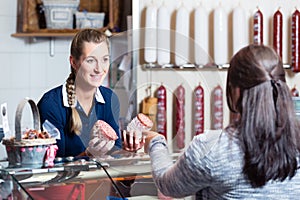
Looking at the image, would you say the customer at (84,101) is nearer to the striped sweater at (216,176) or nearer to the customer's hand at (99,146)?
the customer's hand at (99,146)

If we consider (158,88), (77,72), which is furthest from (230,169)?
(158,88)

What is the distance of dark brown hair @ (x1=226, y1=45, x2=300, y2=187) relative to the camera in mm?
1504

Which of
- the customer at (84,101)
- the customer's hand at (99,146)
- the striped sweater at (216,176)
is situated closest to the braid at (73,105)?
the customer at (84,101)

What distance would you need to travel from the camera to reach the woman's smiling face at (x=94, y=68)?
2.11m

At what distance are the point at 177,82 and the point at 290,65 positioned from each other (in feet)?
4.95

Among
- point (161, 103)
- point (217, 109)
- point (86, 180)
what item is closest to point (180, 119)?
point (161, 103)

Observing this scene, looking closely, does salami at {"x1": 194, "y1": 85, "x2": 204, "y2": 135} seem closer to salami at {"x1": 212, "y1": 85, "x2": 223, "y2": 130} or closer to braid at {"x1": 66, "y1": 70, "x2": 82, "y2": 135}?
salami at {"x1": 212, "y1": 85, "x2": 223, "y2": 130}

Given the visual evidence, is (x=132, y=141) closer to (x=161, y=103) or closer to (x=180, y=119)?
→ (x=180, y=119)

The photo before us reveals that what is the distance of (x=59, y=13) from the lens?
12.3ft

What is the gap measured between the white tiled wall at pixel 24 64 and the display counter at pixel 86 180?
2.02 meters

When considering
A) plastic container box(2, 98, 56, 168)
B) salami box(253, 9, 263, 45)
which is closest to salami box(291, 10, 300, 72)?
salami box(253, 9, 263, 45)

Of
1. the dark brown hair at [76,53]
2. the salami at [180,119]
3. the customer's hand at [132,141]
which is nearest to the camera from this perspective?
the customer's hand at [132,141]

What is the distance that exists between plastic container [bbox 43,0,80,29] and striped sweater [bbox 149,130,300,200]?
7.61 feet

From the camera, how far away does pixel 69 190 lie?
1755 millimetres
